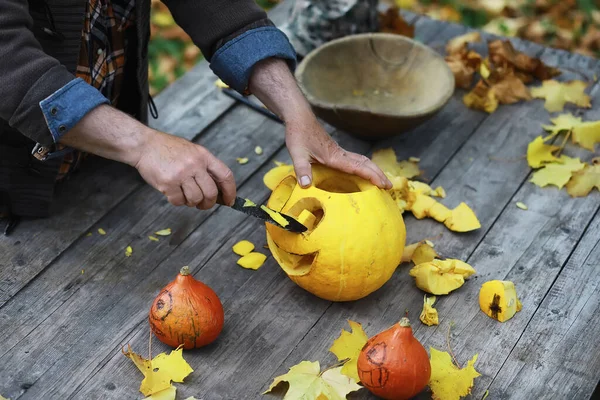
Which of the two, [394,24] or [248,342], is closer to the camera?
[248,342]

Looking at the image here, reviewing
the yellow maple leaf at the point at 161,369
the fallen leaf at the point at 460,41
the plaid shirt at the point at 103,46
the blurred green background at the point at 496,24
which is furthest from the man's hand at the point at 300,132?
the blurred green background at the point at 496,24

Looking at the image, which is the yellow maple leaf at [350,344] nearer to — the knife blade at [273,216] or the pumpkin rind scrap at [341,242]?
the pumpkin rind scrap at [341,242]

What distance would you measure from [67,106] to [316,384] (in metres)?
0.93

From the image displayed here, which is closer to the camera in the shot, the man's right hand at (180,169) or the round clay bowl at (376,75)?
the man's right hand at (180,169)

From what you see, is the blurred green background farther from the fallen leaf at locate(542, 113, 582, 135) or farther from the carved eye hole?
the carved eye hole

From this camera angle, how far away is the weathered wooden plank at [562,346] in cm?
194

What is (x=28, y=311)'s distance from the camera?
6.95 feet

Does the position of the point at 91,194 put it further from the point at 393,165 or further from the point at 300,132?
the point at 393,165

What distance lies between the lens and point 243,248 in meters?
2.36

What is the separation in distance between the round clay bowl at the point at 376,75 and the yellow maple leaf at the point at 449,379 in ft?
3.37

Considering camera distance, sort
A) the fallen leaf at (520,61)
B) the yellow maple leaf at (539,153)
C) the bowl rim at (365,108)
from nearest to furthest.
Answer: the bowl rim at (365,108), the yellow maple leaf at (539,153), the fallen leaf at (520,61)

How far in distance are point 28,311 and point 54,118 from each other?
589 millimetres

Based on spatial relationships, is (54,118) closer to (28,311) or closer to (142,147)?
(142,147)

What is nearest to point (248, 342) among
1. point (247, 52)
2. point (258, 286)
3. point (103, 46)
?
point (258, 286)
